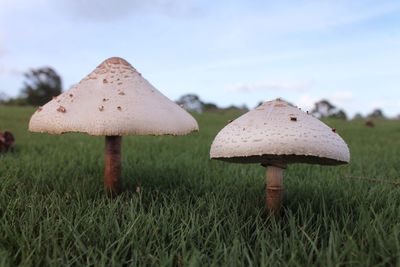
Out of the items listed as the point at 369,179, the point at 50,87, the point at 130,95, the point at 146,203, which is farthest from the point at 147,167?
the point at 50,87

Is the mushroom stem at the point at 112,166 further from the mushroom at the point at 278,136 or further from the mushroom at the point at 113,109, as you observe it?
the mushroom at the point at 278,136

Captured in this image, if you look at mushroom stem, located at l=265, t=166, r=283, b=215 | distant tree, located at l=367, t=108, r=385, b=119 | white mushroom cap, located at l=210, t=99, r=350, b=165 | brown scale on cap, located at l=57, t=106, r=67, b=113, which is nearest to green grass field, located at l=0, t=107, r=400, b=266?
mushroom stem, located at l=265, t=166, r=283, b=215

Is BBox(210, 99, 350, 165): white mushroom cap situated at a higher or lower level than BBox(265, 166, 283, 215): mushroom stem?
higher

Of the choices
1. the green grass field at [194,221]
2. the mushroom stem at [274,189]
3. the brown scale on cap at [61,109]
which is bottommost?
the green grass field at [194,221]

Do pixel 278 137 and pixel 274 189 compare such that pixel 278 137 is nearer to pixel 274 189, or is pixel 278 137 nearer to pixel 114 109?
pixel 274 189

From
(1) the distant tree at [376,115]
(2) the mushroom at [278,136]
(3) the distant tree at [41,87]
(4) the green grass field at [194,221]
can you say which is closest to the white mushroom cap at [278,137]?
(2) the mushroom at [278,136]

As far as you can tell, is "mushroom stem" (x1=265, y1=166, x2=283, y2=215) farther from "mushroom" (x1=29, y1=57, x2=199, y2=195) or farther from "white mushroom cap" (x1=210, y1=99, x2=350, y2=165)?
"mushroom" (x1=29, y1=57, x2=199, y2=195)

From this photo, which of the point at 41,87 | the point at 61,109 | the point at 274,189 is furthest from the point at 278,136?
the point at 41,87
